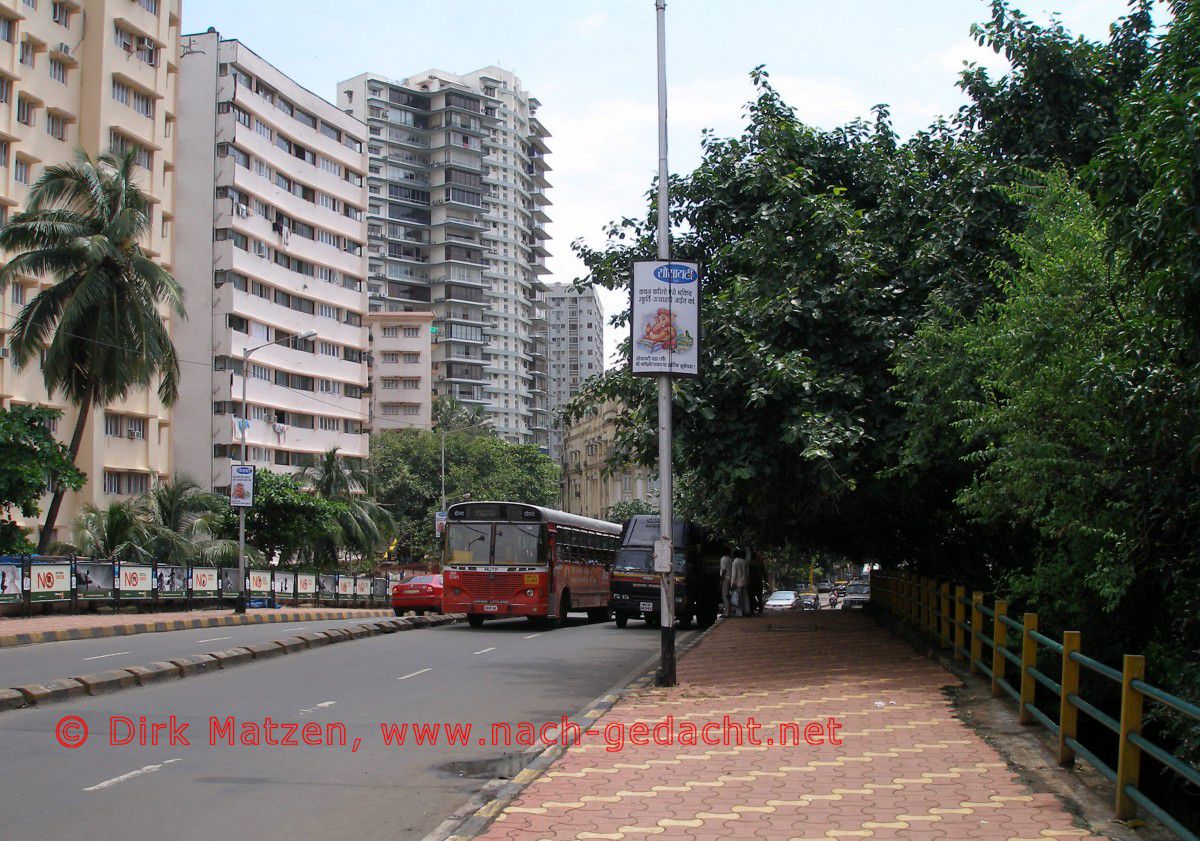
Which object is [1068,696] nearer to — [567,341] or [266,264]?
[266,264]

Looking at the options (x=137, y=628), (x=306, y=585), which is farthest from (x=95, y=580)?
(x=306, y=585)

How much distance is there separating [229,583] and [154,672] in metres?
25.2

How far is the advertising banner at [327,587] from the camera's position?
155ft

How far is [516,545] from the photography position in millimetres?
26641

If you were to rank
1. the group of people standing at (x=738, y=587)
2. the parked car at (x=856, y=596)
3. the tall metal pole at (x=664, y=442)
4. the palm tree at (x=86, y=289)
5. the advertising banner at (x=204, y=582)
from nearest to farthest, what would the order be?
the tall metal pole at (x=664, y=442) < the group of people standing at (x=738, y=587) < the palm tree at (x=86, y=289) < the advertising banner at (x=204, y=582) < the parked car at (x=856, y=596)

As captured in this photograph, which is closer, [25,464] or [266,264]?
[25,464]

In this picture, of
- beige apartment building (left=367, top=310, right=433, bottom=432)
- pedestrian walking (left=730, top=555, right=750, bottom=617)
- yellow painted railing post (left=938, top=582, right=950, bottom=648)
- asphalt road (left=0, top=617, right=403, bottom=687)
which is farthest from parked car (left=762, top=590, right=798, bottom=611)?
beige apartment building (left=367, top=310, right=433, bottom=432)

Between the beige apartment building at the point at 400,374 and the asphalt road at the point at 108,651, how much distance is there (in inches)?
3066

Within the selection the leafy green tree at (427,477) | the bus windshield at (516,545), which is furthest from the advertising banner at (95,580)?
the leafy green tree at (427,477)

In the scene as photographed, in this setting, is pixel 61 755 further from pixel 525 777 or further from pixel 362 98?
pixel 362 98

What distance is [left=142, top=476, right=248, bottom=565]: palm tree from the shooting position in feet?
132

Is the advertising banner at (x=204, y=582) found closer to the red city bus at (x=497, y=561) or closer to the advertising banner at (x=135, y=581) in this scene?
the advertising banner at (x=135, y=581)

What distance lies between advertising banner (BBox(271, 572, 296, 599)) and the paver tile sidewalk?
30326 mm

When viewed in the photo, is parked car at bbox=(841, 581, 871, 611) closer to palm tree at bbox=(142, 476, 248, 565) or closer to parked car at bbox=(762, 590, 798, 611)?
parked car at bbox=(762, 590, 798, 611)
